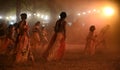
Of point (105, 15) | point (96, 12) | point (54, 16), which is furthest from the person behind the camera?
point (54, 16)

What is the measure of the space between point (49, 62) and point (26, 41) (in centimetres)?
144

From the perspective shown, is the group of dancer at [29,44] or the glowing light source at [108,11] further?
the glowing light source at [108,11]

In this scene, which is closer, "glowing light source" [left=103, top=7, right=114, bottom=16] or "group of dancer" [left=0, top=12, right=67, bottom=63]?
"group of dancer" [left=0, top=12, right=67, bottom=63]

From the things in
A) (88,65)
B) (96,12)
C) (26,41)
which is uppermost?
(96,12)

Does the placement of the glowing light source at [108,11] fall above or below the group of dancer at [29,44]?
above

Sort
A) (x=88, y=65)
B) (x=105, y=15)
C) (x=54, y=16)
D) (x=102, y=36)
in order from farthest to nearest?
(x=54, y=16) < (x=105, y=15) < (x=102, y=36) < (x=88, y=65)

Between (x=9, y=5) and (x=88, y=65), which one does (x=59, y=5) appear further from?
(x=88, y=65)

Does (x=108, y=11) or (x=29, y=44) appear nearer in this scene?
(x=29, y=44)

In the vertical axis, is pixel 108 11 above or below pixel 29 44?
above

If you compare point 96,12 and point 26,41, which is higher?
point 96,12

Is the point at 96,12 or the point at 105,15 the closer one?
the point at 105,15

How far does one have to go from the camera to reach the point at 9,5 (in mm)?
45000

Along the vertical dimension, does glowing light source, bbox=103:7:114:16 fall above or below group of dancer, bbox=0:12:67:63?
above

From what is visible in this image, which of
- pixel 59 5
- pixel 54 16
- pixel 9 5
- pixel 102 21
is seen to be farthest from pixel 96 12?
pixel 9 5
